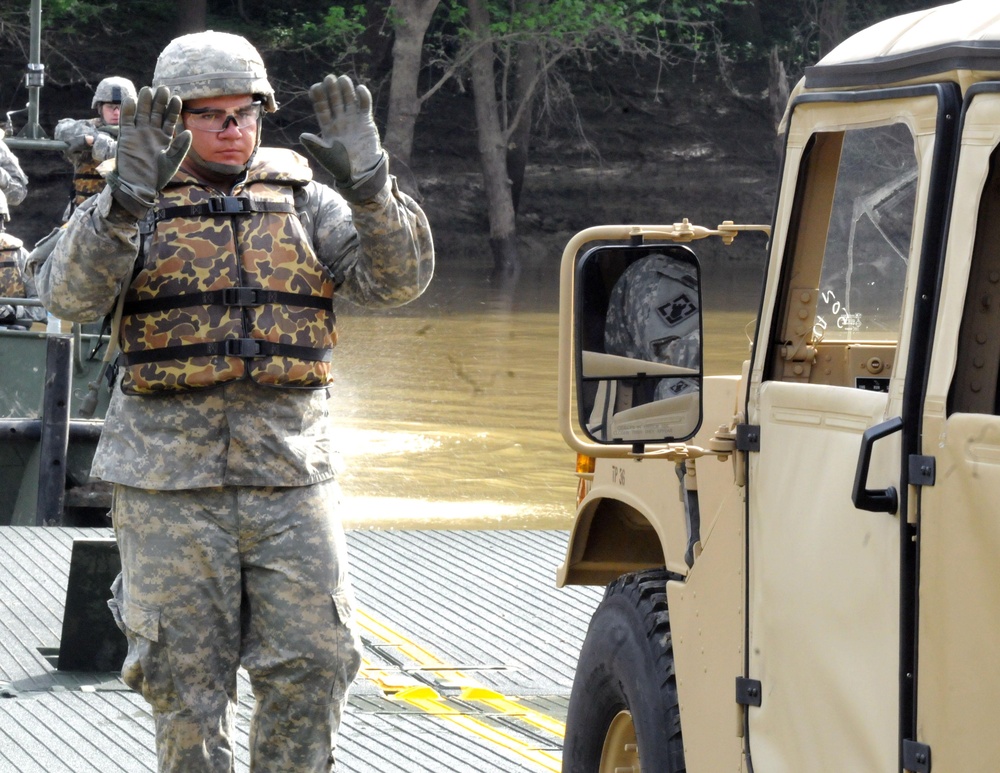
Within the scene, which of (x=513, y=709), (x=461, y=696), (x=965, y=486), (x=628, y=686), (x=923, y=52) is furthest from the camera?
(x=461, y=696)

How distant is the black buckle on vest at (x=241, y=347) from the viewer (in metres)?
3.78

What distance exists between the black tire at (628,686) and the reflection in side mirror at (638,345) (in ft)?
2.05

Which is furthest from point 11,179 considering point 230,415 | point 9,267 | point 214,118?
point 230,415

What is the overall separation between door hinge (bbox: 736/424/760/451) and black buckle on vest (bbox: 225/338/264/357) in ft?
4.17

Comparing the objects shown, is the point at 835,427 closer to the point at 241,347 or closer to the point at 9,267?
the point at 241,347

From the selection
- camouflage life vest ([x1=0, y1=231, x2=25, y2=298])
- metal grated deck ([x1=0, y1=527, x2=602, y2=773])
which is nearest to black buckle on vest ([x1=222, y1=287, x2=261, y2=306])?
metal grated deck ([x1=0, y1=527, x2=602, y2=773])

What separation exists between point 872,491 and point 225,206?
192cm

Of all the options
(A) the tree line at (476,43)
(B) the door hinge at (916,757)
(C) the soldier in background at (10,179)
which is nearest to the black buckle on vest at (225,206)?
(B) the door hinge at (916,757)

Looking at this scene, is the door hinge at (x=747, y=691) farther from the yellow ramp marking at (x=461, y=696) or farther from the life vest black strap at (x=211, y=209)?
the yellow ramp marking at (x=461, y=696)

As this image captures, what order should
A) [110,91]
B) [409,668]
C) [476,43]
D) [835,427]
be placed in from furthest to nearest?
[476,43]
[110,91]
[409,668]
[835,427]

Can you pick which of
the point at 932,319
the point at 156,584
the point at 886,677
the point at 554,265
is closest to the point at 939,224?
the point at 932,319

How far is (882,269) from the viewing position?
2891 millimetres

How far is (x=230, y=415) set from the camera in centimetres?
385

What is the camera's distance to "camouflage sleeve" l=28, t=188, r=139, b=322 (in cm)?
364
